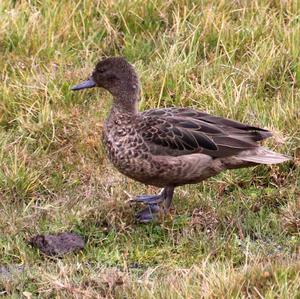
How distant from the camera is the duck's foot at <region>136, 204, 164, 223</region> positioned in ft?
19.4

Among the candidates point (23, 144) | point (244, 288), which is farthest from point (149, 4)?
point (244, 288)

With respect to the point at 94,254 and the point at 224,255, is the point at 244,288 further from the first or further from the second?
the point at 94,254

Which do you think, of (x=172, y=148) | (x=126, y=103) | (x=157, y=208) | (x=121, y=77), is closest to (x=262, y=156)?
(x=172, y=148)

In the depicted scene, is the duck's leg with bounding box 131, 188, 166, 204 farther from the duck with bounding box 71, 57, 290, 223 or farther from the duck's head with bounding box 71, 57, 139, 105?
the duck's head with bounding box 71, 57, 139, 105

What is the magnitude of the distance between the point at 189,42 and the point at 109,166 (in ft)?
4.85

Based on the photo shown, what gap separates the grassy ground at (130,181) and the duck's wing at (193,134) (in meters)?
0.37

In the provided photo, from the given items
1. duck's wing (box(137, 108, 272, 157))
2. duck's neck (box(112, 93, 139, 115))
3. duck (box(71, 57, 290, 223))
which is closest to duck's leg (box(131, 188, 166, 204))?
duck (box(71, 57, 290, 223))

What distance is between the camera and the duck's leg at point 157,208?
5.92 meters

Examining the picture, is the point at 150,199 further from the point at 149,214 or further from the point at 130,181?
the point at 130,181

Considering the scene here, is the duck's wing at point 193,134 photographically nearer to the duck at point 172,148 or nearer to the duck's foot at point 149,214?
the duck at point 172,148

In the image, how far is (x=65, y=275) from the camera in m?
5.09

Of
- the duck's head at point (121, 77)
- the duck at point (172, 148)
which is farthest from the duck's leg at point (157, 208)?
the duck's head at point (121, 77)

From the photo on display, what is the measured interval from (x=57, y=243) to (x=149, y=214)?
2.05 ft

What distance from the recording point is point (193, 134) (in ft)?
19.6
